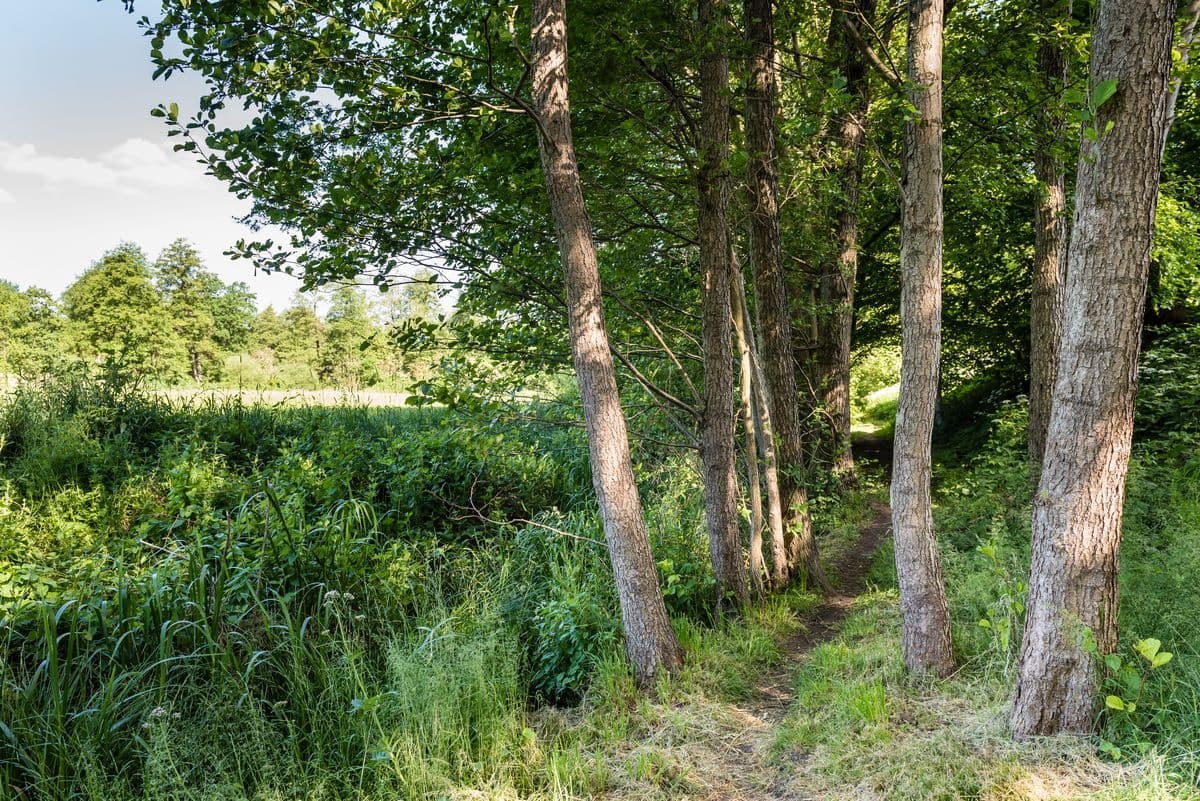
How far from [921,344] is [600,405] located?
1.99 metres

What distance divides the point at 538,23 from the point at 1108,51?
9.96ft

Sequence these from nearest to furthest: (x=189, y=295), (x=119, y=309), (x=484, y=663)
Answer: (x=484, y=663)
(x=119, y=309)
(x=189, y=295)

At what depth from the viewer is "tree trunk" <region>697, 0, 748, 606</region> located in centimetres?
529

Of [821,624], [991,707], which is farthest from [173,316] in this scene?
[991,707]

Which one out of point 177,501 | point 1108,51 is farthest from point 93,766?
point 1108,51

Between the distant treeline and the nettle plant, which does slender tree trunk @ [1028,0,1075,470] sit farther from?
the distant treeline

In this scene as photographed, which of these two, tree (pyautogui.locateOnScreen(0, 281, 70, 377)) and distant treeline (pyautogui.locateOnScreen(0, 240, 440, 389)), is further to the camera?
distant treeline (pyautogui.locateOnScreen(0, 240, 440, 389))

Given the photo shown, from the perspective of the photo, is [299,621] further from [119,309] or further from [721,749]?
[119,309]

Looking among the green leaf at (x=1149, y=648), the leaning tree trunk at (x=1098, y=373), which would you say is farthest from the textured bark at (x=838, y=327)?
the green leaf at (x=1149, y=648)

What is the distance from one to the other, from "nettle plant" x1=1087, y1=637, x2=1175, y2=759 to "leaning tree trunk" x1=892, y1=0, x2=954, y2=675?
3.27ft

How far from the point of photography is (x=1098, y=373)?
2.72m

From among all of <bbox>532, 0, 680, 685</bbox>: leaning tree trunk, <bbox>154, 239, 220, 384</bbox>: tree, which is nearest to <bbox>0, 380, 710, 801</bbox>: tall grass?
<bbox>532, 0, 680, 685</bbox>: leaning tree trunk

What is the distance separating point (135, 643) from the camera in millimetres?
3875

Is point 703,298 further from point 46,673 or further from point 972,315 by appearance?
point 972,315
